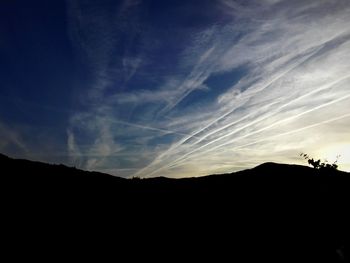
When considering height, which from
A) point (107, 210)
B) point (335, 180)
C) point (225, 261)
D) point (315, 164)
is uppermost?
point (315, 164)

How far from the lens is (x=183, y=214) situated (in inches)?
808

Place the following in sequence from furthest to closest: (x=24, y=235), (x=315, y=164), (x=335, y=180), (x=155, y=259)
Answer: (x=315, y=164), (x=335, y=180), (x=155, y=259), (x=24, y=235)

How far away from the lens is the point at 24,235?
15953 mm

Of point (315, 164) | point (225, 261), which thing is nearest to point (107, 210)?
point (225, 261)

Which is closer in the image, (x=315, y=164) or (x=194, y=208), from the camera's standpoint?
(x=194, y=208)

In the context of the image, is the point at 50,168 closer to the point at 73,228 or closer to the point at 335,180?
the point at 73,228

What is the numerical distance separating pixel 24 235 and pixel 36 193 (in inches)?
128

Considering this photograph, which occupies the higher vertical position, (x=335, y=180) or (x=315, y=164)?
(x=315, y=164)

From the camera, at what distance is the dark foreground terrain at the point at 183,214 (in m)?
17.3

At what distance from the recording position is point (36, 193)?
61.4 feet

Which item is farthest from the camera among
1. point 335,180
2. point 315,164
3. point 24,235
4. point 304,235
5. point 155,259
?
point 315,164

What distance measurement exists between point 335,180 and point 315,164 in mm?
36628

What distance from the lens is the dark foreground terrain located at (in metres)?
17.3

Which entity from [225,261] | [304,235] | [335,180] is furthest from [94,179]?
[335,180]
